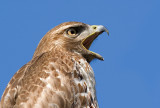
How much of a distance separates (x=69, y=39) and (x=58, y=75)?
1.70m

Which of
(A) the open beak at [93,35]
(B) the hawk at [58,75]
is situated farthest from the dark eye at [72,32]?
(A) the open beak at [93,35]

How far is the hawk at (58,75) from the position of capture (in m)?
7.11

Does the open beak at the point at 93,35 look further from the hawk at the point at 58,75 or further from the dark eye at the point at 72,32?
the dark eye at the point at 72,32

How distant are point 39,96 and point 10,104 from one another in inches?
22.6

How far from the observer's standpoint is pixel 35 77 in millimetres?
7387

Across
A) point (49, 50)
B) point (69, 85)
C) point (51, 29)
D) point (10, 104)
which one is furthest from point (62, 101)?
point (51, 29)

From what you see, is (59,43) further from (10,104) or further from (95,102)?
(10,104)

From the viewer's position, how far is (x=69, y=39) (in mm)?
9094

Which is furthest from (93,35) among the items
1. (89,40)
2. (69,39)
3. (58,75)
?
(58,75)

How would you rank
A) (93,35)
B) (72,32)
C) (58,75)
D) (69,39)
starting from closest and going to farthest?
(58,75) → (69,39) → (72,32) → (93,35)

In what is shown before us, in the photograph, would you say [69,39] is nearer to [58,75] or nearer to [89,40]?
[89,40]

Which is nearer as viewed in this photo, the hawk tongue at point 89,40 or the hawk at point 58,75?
the hawk at point 58,75

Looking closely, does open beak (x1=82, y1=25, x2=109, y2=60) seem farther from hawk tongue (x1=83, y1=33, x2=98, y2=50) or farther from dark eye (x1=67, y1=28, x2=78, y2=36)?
dark eye (x1=67, y1=28, x2=78, y2=36)

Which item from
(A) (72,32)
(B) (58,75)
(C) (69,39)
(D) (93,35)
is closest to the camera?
(B) (58,75)
